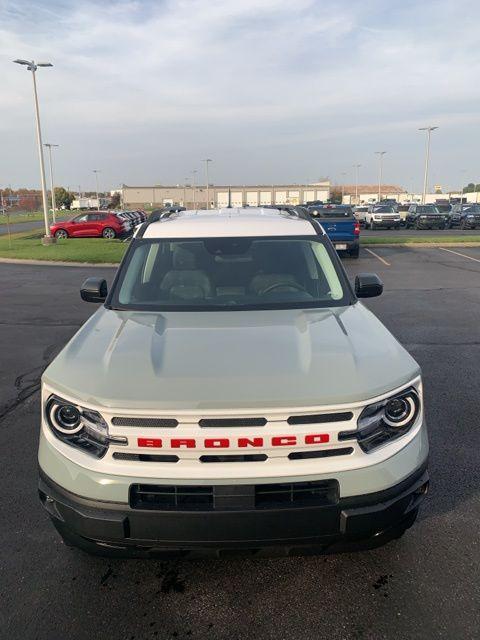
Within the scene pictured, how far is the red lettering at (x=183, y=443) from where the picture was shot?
214cm

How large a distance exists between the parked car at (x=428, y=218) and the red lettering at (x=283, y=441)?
34.5 metres

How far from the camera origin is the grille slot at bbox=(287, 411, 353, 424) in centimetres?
216

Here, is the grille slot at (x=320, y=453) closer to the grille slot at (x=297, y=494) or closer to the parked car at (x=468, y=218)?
the grille slot at (x=297, y=494)

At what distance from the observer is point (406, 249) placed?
2075cm

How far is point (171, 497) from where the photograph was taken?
7.14 feet

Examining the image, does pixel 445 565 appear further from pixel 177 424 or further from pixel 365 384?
pixel 177 424

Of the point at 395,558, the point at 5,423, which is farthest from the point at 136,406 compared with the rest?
the point at 5,423

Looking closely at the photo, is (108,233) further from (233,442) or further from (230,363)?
(233,442)

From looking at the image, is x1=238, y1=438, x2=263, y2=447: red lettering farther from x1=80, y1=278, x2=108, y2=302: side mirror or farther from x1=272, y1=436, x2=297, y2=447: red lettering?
x1=80, y1=278, x2=108, y2=302: side mirror

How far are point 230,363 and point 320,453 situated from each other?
586mm

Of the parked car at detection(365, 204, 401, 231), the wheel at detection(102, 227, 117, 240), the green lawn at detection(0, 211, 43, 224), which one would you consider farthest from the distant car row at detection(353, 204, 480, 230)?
the green lawn at detection(0, 211, 43, 224)

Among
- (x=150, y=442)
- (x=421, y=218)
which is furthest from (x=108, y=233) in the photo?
(x=150, y=442)

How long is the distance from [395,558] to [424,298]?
8.49m

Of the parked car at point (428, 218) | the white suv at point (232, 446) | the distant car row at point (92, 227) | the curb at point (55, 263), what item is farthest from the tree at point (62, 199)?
the white suv at point (232, 446)
